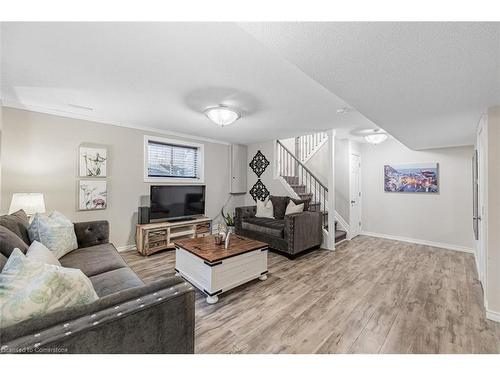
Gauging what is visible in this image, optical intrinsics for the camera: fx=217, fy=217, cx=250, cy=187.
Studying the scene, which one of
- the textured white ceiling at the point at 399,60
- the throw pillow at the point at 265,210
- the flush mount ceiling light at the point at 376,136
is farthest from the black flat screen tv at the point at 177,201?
the flush mount ceiling light at the point at 376,136

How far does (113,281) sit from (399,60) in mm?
2559

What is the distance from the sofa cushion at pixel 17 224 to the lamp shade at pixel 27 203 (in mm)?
623

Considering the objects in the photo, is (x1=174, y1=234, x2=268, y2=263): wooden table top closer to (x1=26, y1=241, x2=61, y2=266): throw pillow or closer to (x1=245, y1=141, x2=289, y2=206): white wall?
(x1=26, y1=241, x2=61, y2=266): throw pillow

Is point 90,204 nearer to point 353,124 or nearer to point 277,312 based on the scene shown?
point 277,312

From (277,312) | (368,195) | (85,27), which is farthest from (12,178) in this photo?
(368,195)

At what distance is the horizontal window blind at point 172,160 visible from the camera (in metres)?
4.38

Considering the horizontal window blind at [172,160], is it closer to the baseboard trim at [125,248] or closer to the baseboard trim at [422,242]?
the baseboard trim at [125,248]

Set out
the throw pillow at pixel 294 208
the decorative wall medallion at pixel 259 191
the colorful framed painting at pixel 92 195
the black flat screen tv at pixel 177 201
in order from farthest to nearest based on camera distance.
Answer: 1. the decorative wall medallion at pixel 259 191
2. the throw pillow at pixel 294 208
3. the black flat screen tv at pixel 177 201
4. the colorful framed painting at pixel 92 195

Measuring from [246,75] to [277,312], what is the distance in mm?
2330

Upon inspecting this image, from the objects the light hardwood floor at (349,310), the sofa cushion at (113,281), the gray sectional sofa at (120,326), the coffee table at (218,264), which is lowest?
the light hardwood floor at (349,310)

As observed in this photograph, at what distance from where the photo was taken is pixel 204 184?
5.14 m

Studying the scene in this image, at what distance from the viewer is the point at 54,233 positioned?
7.04 ft

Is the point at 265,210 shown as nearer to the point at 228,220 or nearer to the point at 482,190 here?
the point at 228,220

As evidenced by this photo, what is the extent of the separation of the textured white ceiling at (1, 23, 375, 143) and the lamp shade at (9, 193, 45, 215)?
1.26 meters
